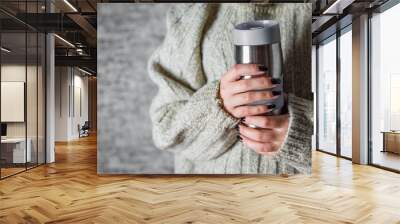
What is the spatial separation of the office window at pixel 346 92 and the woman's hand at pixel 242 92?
362 centimetres

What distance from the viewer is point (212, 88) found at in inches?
223

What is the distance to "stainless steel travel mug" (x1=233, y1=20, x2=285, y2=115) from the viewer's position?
5.43 metres

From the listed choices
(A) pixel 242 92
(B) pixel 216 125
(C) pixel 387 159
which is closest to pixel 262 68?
(A) pixel 242 92

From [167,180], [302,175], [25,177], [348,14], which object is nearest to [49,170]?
[25,177]

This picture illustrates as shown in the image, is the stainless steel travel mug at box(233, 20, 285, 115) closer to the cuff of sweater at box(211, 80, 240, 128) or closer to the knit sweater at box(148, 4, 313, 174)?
the knit sweater at box(148, 4, 313, 174)

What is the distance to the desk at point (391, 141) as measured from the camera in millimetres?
7092

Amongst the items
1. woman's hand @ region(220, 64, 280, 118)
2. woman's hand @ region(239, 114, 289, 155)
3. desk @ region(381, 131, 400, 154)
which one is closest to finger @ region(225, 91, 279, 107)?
woman's hand @ region(220, 64, 280, 118)

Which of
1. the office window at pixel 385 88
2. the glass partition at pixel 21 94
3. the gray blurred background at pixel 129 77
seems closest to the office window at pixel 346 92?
the office window at pixel 385 88

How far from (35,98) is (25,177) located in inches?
72.3

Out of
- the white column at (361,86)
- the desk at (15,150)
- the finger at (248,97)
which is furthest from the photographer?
the white column at (361,86)

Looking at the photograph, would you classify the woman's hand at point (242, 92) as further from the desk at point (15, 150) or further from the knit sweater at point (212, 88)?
the desk at point (15, 150)

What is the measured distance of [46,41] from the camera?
7.85 meters

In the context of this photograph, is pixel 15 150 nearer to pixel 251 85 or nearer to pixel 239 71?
pixel 239 71

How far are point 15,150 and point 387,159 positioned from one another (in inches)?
275
